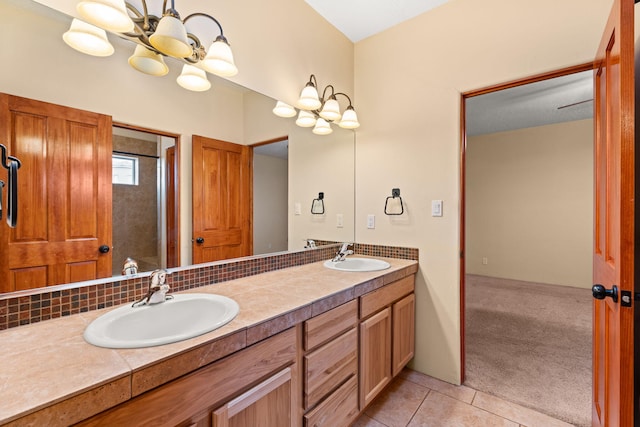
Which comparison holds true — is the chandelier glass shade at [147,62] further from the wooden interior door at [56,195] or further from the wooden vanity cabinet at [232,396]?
the wooden vanity cabinet at [232,396]

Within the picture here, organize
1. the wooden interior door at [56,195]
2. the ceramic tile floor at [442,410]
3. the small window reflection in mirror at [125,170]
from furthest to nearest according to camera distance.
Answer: the ceramic tile floor at [442,410] → the small window reflection in mirror at [125,170] → the wooden interior door at [56,195]

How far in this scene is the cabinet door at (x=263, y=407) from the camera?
2.91 feet

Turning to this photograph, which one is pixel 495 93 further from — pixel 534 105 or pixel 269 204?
pixel 269 204

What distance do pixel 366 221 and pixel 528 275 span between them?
13.0 ft

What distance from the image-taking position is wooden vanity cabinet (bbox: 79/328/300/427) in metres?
0.72

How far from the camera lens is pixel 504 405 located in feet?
5.79

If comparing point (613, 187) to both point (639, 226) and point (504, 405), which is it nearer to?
point (639, 226)

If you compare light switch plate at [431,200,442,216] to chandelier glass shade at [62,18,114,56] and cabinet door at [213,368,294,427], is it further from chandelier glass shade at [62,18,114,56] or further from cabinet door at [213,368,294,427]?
chandelier glass shade at [62,18,114,56]

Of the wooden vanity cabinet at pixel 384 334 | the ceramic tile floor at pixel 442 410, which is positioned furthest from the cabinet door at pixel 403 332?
the ceramic tile floor at pixel 442 410

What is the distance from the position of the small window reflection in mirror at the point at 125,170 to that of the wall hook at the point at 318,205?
4.18ft

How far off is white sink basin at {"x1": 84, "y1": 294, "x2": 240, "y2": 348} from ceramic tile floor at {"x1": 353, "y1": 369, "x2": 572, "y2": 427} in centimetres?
115

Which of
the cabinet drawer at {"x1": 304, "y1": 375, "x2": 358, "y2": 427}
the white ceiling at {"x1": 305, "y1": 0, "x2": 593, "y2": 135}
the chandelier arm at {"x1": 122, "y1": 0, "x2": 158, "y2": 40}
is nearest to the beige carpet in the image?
the cabinet drawer at {"x1": 304, "y1": 375, "x2": 358, "y2": 427}

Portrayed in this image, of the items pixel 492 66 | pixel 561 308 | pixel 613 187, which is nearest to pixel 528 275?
pixel 561 308

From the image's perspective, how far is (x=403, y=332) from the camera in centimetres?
197
